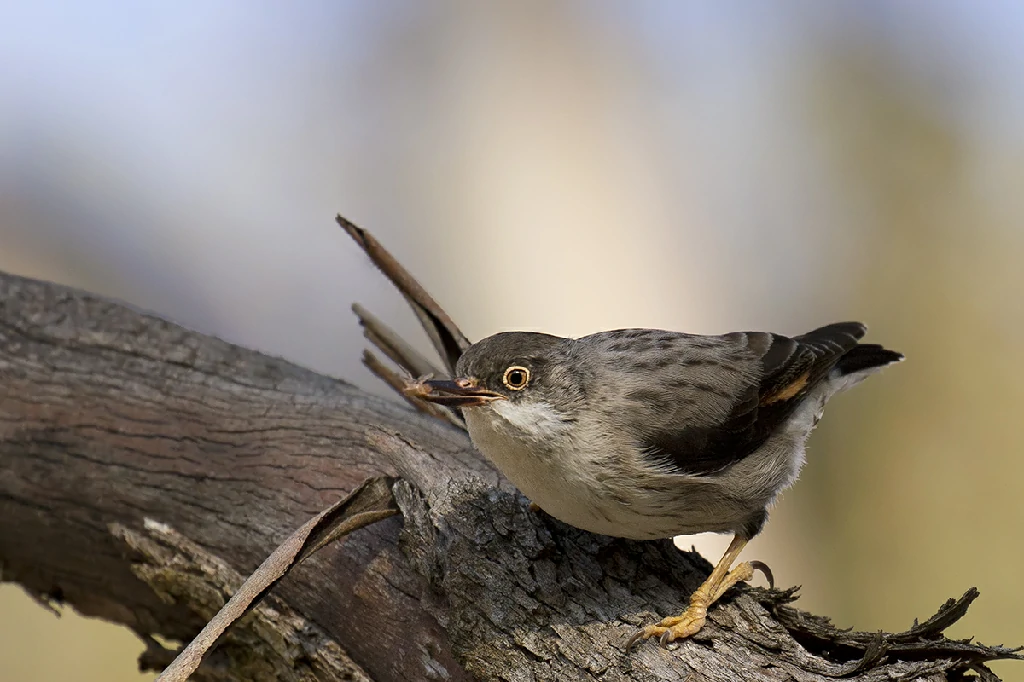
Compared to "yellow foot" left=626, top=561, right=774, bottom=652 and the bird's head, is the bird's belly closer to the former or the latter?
the bird's head

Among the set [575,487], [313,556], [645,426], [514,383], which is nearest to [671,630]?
[575,487]

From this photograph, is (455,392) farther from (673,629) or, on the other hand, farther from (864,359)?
(864,359)

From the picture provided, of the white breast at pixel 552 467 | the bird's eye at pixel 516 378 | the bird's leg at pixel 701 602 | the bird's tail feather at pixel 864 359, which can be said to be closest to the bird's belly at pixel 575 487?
the white breast at pixel 552 467

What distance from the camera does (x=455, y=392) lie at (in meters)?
2.90

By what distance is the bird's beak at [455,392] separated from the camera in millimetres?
2885

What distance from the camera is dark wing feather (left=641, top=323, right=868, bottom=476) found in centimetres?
311

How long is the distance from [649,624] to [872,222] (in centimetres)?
565

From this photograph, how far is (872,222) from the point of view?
745 centimetres

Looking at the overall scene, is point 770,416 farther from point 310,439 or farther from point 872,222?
point 872,222

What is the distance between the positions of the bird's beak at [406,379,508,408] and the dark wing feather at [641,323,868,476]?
0.60 meters

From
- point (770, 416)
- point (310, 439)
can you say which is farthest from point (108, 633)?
point (770, 416)

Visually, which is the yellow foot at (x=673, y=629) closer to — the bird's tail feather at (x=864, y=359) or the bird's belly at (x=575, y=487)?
the bird's belly at (x=575, y=487)

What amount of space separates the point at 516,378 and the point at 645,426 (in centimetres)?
50

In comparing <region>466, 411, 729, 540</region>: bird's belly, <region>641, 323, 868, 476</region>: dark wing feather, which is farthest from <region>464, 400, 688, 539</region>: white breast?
<region>641, 323, 868, 476</region>: dark wing feather
